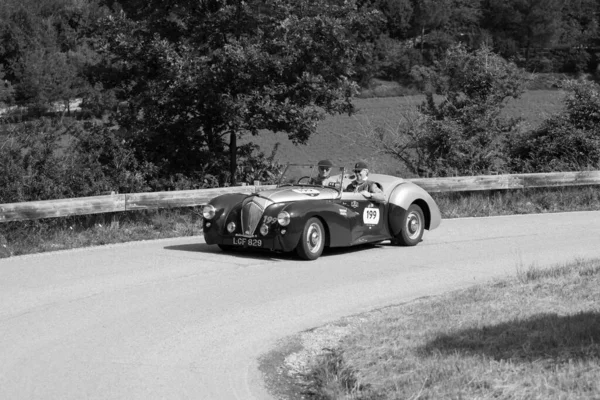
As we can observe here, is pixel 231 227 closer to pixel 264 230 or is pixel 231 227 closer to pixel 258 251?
pixel 264 230

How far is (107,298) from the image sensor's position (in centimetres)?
1026

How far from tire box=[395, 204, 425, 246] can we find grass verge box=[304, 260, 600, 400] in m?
4.09

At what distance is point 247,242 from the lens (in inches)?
498

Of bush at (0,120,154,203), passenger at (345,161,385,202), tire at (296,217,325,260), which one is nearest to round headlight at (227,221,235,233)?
tire at (296,217,325,260)

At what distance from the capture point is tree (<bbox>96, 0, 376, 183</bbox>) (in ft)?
61.4

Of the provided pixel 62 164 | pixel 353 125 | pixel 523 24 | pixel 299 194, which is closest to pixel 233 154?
pixel 62 164

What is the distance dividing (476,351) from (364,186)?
6703mm

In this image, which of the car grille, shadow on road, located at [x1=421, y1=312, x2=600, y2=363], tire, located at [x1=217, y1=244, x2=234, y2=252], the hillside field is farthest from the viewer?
the hillside field

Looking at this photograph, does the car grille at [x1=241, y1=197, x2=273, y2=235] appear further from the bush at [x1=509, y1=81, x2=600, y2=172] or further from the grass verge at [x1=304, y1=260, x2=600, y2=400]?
the bush at [x1=509, y1=81, x2=600, y2=172]

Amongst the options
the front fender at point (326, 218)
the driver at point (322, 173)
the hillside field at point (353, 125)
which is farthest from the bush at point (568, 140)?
the hillside field at point (353, 125)

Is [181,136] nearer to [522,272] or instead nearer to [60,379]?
[522,272]

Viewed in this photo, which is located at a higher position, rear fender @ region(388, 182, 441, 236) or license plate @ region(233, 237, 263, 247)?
rear fender @ region(388, 182, 441, 236)

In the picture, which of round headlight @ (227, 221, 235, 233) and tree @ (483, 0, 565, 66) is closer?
round headlight @ (227, 221, 235, 233)

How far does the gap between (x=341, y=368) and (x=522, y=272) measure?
4591 millimetres
